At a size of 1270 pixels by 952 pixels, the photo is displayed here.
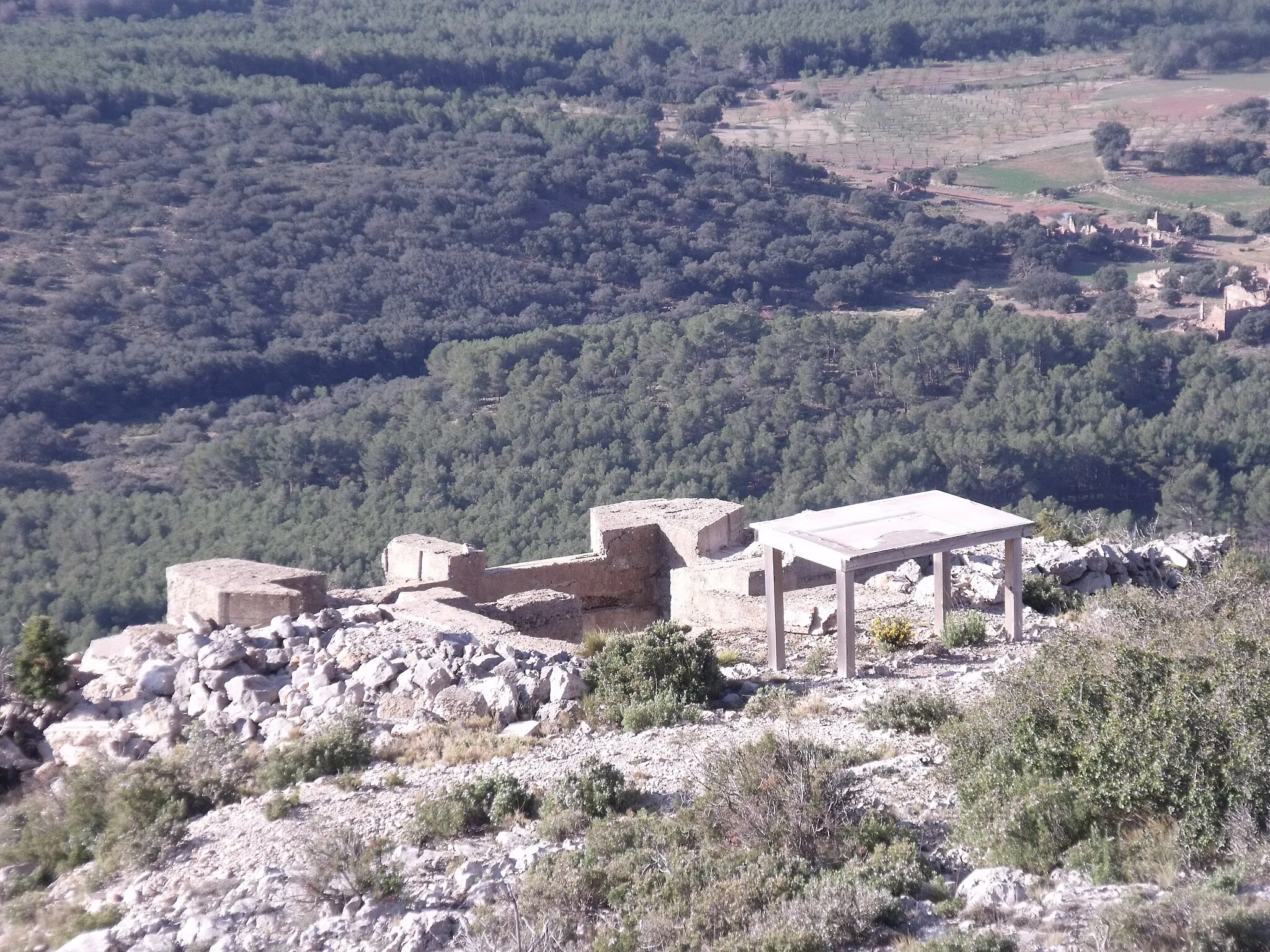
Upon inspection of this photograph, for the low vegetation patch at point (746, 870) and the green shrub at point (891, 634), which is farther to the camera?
the green shrub at point (891, 634)

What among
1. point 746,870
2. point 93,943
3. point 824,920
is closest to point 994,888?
point 824,920

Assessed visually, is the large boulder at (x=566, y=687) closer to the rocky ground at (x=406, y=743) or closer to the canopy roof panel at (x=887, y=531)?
the rocky ground at (x=406, y=743)

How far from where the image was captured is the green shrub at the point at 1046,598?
11.9 m

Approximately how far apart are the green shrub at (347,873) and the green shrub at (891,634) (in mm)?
4667

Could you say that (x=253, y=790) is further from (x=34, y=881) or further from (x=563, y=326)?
(x=563, y=326)

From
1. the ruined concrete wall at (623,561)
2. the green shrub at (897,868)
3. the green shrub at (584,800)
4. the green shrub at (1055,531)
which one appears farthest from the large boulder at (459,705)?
the green shrub at (1055,531)

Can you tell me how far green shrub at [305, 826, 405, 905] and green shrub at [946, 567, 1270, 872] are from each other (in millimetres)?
2679

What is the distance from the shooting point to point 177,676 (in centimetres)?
992

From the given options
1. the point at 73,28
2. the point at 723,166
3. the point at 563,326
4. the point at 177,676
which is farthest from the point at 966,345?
the point at 73,28

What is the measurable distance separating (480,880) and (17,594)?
18.6 m

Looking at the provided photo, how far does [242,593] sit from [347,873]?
4634 millimetres

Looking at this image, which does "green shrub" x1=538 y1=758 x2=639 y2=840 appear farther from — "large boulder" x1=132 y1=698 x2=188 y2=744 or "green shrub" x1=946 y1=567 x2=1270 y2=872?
"large boulder" x1=132 y1=698 x2=188 y2=744

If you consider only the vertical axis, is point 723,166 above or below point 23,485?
above

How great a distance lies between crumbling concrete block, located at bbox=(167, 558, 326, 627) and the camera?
1112cm
